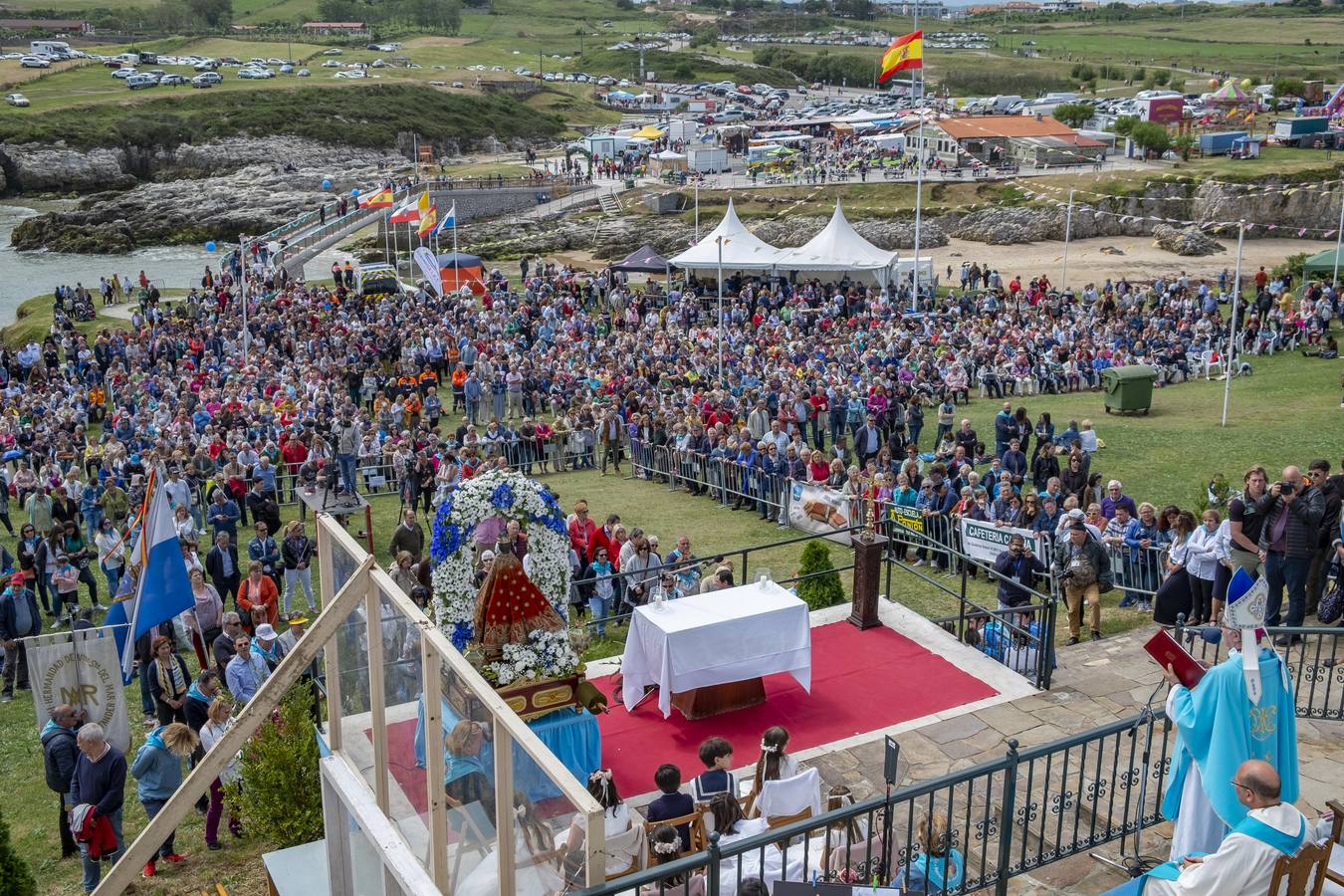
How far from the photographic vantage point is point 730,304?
35.7m

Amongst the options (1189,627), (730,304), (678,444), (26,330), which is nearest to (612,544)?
(678,444)

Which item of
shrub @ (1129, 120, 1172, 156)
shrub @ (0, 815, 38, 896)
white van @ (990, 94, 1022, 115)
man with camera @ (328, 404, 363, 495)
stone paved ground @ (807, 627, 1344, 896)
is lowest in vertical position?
man with camera @ (328, 404, 363, 495)

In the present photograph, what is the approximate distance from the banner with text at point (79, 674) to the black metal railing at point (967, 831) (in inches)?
226

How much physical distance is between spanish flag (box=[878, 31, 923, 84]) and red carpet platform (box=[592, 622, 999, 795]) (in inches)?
890

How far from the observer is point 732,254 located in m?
36.5

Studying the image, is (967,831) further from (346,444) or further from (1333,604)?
(346,444)

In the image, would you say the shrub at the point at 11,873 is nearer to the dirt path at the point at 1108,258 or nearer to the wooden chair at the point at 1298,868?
the wooden chair at the point at 1298,868

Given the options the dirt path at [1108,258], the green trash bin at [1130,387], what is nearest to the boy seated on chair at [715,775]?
the green trash bin at [1130,387]

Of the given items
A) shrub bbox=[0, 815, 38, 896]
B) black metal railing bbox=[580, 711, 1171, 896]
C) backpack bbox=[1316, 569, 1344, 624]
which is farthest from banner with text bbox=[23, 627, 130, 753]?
backpack bbox=[1316, 569, 1344, 624]

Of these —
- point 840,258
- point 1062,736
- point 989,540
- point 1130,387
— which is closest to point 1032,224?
point 840,258

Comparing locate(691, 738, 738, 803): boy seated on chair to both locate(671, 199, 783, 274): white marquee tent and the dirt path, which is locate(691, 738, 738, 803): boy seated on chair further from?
the dirt path

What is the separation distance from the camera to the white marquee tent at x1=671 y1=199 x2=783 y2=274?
35.9 meters

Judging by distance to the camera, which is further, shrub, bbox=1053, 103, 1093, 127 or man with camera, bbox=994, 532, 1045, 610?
shrub, bbox=1053, 103, 1093, 127

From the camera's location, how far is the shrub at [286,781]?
894 centimetres
